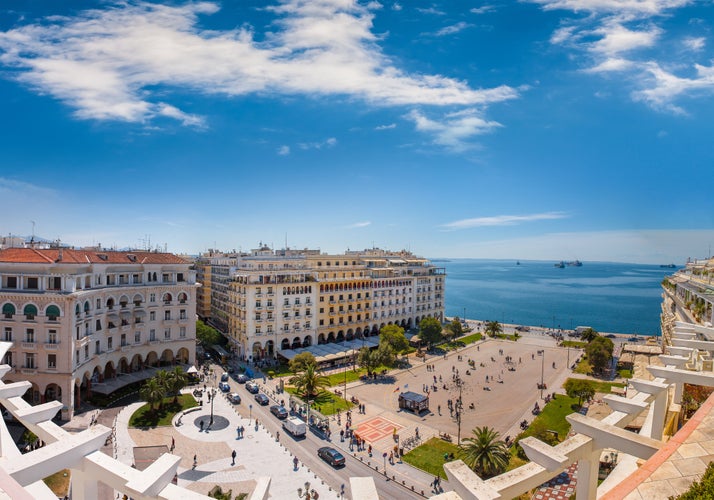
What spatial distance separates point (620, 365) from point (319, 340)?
46.2 meters

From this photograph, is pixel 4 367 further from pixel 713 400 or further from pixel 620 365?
pixel 620 365

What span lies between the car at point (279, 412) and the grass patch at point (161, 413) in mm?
7960

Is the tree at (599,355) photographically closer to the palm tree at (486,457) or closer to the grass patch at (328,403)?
the palm tree at (486,457)

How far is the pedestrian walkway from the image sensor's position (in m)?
30.0

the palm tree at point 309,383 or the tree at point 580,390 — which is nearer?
the tree at point 580,390

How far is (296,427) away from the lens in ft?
125

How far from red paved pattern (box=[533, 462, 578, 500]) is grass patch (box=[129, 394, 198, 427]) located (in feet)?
104

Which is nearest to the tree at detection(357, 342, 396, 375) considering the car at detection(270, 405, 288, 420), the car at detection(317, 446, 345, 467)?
the car at detection(270, 405, 288, 420)

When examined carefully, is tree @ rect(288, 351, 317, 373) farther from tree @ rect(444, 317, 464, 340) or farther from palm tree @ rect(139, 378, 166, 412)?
tree @ rect(444, 317, 464, 340)

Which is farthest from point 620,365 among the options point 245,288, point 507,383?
point 245,288

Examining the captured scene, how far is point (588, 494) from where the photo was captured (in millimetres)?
9398

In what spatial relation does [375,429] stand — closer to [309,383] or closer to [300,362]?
[309,383]

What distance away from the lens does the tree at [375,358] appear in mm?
56219

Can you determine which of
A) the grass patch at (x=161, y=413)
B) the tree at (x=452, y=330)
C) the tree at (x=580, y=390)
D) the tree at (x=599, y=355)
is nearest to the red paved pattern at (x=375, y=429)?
the grass patch at (x=161, y=413)
